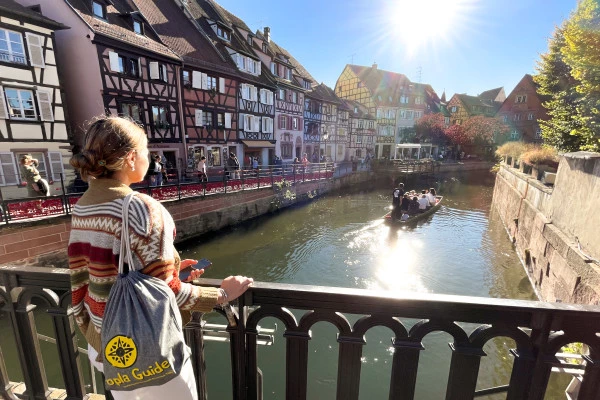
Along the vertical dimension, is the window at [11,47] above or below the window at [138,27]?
below

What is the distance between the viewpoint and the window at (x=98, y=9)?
14.5 m

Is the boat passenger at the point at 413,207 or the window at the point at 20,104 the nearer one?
the window at the point at 20,104

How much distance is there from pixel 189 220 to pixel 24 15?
10.9m

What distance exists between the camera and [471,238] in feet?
45.3

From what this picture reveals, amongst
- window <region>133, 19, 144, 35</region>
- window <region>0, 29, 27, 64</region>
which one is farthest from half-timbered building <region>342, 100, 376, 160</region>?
window <region>0, 29, 27, 64</region>

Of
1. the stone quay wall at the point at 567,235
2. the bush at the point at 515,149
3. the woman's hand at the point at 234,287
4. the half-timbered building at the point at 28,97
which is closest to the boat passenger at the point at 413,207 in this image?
the stone quay wall at the point at 567,235

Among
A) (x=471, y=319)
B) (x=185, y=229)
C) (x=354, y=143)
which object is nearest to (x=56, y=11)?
(x=185, y=229)

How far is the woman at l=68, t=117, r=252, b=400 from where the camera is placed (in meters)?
1.03

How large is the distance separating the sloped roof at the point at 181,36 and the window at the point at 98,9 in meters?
3.32

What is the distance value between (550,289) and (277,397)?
6741mm

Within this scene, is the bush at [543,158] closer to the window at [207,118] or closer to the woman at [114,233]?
the woman at [114,233]

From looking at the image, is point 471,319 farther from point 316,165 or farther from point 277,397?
point 316,165

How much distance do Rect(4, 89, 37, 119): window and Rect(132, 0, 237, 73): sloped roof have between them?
26.8ft

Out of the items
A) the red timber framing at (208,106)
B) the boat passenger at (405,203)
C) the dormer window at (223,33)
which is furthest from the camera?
the dormer window at (223,33)
